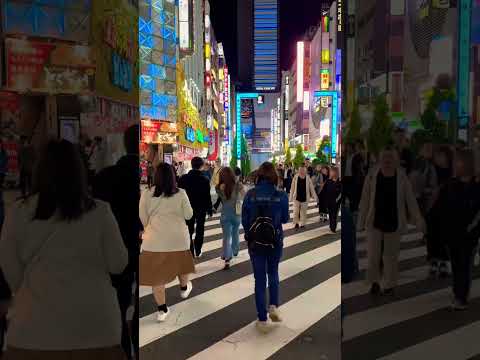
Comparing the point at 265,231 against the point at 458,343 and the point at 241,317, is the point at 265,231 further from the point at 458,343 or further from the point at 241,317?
the point at 458,343

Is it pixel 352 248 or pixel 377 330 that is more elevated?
pixel 352 248

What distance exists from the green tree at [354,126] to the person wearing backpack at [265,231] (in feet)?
8.17

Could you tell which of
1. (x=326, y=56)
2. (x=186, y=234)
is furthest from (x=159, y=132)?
(x=326, y=56)

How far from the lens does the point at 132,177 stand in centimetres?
233

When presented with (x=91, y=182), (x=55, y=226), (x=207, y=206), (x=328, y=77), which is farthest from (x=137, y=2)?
(x=328, y=77)

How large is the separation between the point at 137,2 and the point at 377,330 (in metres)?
2.09

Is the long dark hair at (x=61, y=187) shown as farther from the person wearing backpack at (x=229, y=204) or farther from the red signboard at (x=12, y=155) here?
the person wearing backpack at (x=229, y=204)

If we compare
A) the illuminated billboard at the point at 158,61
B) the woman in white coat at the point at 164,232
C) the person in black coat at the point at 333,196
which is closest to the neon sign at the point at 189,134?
the illuminated billboard at the point at 158,61

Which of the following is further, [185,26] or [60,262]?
[185,26]

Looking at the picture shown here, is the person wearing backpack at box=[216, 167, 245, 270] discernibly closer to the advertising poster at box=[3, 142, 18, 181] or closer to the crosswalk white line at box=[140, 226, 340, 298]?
the crosswalk white line at box=[140, 226, 340, 298]

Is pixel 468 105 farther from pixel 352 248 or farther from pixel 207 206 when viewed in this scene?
pixel 207 206

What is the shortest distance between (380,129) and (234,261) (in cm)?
Answer: 611

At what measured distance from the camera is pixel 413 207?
2309mm

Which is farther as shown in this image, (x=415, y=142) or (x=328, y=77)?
(x=328, y=77)
